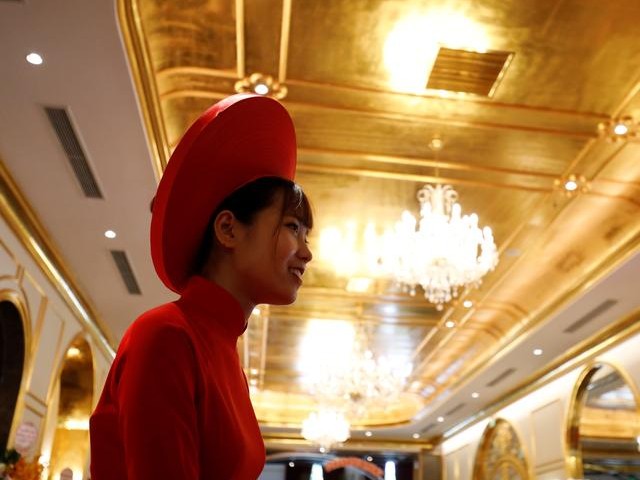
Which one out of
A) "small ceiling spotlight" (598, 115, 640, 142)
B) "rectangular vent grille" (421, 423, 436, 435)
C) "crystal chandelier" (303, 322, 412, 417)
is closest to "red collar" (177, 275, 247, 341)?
"small ceiling spotlight" (598, 115, 640, 142)

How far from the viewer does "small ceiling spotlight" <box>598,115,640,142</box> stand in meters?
5.77

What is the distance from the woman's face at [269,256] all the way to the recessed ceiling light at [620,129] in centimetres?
547

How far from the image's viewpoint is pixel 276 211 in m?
1.13

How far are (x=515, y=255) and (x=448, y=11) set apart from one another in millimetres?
4246

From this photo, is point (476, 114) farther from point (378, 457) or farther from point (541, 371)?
point (378, 457)

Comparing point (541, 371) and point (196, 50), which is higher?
point (196, 50)

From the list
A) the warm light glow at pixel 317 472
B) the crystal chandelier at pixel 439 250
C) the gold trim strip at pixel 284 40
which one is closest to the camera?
the gold trim strip at pixel 284 40

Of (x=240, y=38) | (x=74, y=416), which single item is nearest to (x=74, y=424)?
(x=74, y=416)

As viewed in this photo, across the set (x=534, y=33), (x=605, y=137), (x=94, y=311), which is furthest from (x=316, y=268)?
(x=534, y=33)

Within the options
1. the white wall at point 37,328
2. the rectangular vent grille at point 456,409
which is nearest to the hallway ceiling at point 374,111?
the white wall at point 37,328

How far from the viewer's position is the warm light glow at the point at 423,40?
491 cm

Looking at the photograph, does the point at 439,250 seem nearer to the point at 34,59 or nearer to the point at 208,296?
the point at 34,59

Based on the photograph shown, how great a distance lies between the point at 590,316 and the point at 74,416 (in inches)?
302

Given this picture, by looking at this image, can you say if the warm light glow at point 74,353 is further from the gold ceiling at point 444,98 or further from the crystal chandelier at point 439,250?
the crystal chandelier at point 439,250
